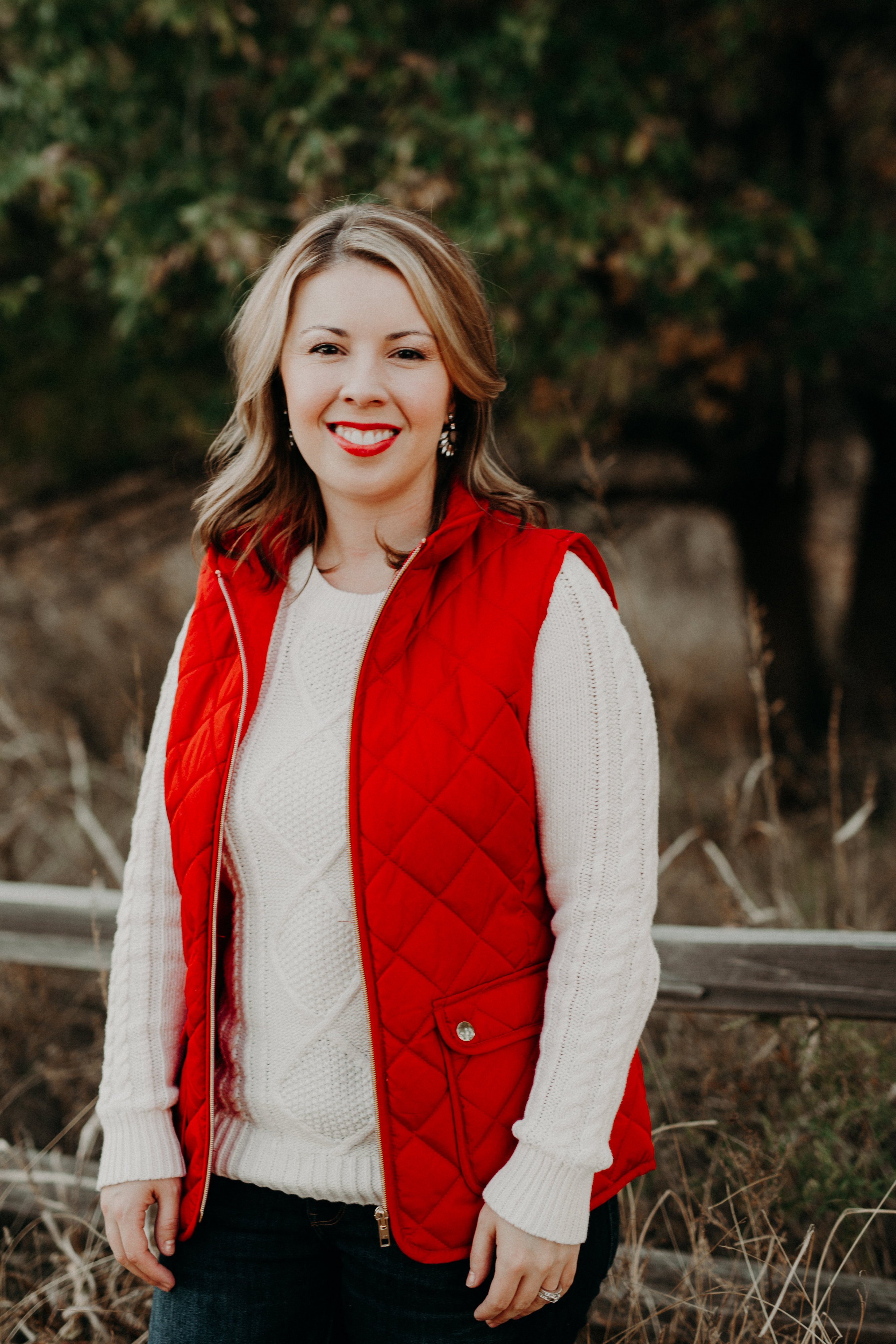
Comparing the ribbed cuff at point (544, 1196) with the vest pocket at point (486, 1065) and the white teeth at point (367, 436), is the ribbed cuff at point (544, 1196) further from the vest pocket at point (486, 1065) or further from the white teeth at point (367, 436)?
the white teeth at point (367, 436)

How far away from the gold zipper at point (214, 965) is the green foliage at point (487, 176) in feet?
7.92

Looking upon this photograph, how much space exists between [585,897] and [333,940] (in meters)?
0.34

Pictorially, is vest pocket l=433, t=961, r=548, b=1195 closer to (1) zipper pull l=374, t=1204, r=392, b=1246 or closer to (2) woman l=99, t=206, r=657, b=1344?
(2) woman l=99, t=206, r=657, b=1344

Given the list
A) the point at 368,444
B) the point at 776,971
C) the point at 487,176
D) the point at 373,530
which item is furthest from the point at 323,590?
the point at 487,176

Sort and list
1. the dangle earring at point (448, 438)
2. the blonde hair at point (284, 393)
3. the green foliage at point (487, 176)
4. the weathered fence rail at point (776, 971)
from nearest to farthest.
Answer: the blonde hair at point (284, 393)
the dangle earring at point (448, 438)
the weathered fence rail at point (776, 971)
the green foliage at point (487, 176)

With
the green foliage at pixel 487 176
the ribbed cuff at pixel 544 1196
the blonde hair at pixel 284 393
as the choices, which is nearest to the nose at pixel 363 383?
the blonde hair at pixel 284 393

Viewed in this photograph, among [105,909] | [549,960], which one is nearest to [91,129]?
[105,909]

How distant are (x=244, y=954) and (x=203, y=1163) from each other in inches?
11.1

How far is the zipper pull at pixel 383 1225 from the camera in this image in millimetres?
1305

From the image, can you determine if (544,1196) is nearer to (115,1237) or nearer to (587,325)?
(115,1237)

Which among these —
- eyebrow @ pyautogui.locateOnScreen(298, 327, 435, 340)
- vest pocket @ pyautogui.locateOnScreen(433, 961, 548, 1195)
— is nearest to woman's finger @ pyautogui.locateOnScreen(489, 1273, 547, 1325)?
vest pocket @ pyautogui.locateOnScreen(433, 961, 548, 1195)

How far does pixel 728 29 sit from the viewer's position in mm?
4160

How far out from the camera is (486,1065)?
129cm

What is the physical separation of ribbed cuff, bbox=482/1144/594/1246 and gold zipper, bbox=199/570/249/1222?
0.41m
